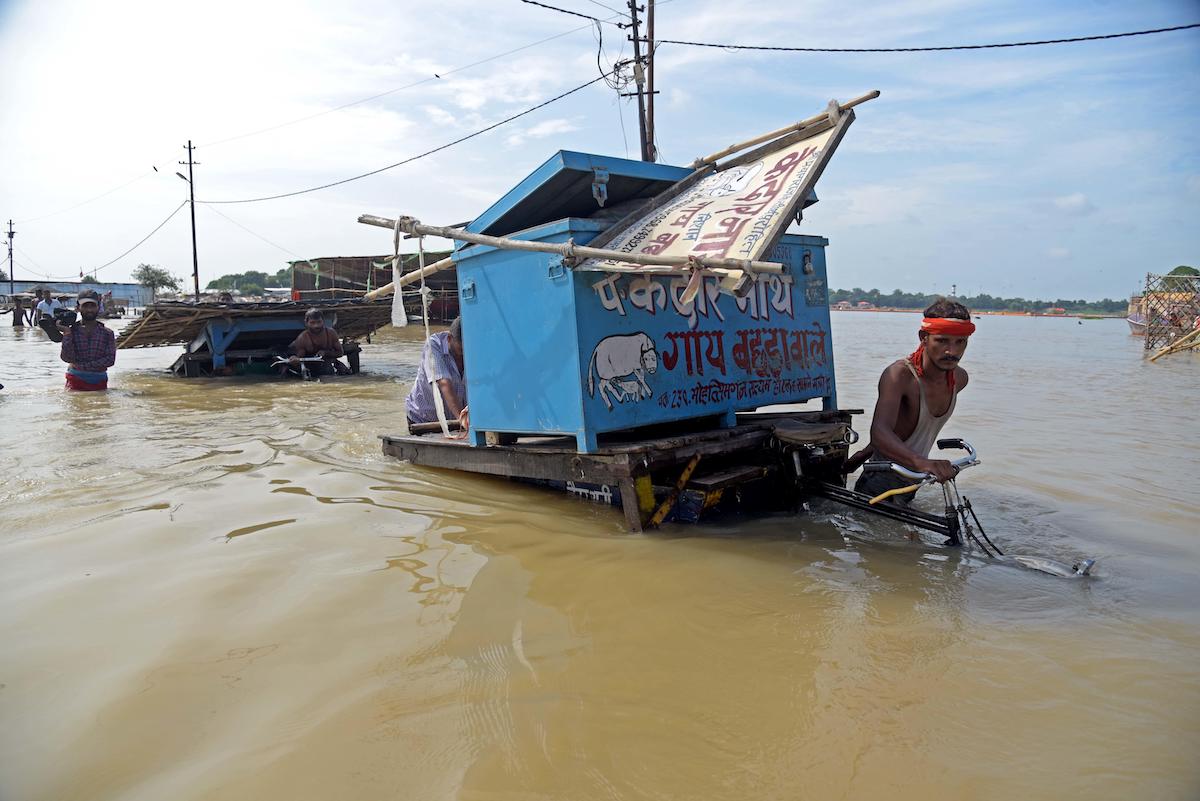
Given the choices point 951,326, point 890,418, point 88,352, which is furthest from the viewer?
point 88,352

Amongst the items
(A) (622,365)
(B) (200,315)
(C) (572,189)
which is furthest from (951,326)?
(B) (200,315)

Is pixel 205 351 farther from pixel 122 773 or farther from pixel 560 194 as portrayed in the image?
pixel 122 773

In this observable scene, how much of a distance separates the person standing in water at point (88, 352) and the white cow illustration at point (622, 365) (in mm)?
9851

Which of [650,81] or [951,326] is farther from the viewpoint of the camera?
[650,81]

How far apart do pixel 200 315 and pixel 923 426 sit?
12857 mm

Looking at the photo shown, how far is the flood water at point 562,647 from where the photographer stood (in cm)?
224

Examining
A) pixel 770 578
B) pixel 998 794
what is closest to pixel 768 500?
pixel 770 578

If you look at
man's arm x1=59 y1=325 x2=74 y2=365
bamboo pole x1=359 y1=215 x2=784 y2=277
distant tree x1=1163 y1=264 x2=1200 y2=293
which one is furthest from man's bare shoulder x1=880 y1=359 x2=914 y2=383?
distant tree x1=1163 y1=264 x2=1200 y2=293

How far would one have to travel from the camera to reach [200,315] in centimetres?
1334

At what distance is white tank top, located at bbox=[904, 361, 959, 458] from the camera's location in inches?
169

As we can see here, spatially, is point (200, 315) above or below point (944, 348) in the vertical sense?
above

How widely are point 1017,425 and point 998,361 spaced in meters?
12.3

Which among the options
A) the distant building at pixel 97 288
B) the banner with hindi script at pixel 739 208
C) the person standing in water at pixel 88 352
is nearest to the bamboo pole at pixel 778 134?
the banner with hindi script at pixel 739 208

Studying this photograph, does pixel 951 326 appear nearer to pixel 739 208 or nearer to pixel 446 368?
pixel 739 208
